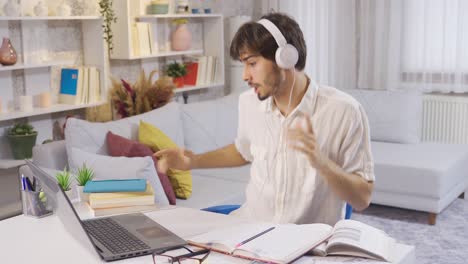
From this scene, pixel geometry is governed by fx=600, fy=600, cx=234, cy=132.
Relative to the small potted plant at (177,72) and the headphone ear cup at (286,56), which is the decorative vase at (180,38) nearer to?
the small potted plant at (177,72)

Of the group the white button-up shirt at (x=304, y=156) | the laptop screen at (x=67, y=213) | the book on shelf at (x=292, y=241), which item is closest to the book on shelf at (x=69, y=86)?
the white button-up shirt at (x=304, y=156)

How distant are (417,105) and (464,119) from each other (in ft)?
1.98

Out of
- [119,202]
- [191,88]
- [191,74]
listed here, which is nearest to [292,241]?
[119,202]

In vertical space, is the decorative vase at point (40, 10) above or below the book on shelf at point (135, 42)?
above

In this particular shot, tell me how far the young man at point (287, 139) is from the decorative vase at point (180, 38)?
9.39 feet

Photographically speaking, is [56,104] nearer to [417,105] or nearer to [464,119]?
[417,105]

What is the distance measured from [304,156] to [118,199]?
0.61 metres

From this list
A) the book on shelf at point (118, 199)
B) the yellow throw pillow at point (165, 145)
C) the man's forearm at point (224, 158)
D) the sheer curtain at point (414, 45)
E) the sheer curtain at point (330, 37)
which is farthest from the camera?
the sheer curtain at point (330, 37)

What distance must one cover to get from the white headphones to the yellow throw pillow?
1.48 metres

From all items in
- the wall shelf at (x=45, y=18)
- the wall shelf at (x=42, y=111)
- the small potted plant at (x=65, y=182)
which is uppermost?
the wall shelf at (x=45, y=18)

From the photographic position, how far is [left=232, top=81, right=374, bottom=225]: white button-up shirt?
1920mm

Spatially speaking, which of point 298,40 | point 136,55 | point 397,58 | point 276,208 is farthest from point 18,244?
point 397,58

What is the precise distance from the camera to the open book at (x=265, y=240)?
4.61ft

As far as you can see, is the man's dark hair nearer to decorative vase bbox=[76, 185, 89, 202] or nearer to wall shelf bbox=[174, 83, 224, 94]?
decorative vase bbox=[76, 185, 89, 202]
